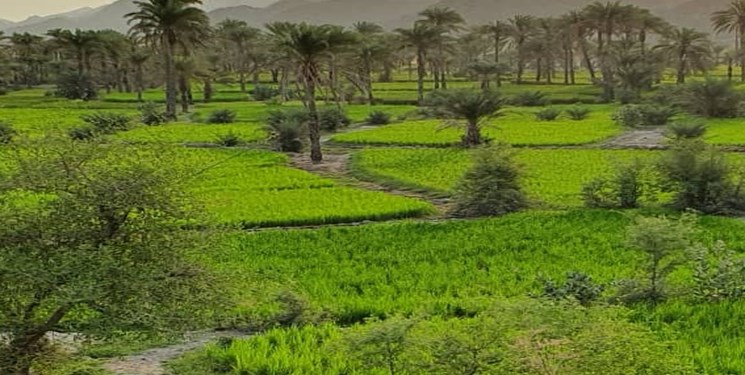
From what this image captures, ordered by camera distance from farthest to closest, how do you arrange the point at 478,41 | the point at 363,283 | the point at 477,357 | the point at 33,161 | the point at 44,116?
1. the point at 478,41
2. the point at 44,116
3. the point at 363,283
4. the point at 33,161
5. the point at 477,357

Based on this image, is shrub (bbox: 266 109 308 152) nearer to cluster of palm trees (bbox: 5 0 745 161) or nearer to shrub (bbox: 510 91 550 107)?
cluster of palm trees (bbox: 5 0 745 161)

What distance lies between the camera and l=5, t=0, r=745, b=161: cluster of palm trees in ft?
112

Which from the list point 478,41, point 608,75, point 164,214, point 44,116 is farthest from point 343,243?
point 478,41

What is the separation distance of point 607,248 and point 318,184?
12.4 meters

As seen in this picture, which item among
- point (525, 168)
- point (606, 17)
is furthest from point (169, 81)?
point (606, 17)

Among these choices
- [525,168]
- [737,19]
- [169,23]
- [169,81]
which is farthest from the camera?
[737,19]

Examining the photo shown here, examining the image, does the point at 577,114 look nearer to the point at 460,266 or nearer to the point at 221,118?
the point at 221,118

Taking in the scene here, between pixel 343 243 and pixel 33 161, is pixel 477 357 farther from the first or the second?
pixel 343 243

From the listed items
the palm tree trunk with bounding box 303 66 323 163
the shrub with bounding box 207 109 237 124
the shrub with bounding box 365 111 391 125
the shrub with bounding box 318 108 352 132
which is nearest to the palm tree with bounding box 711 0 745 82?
the shrub with bounding box 365 111 391 125

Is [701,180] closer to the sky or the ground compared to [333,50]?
closer to the ground

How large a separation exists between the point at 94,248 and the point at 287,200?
49.4 ft

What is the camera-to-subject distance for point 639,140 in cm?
3694

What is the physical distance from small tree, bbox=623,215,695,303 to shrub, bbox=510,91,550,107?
51.1 meters

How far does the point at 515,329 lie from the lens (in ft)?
25.4
